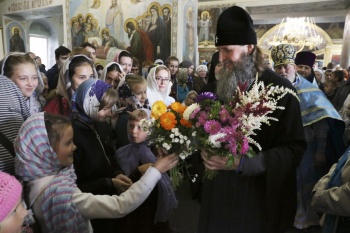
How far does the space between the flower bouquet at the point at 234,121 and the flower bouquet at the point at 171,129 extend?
77 millimetres

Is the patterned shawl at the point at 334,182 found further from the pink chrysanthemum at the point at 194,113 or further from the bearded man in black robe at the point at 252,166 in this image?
the pink chrysanthemum at the point at 194,113

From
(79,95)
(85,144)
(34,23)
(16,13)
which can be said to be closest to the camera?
(85,144)

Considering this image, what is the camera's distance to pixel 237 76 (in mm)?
1759

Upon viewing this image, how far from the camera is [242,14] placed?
5.91 ft

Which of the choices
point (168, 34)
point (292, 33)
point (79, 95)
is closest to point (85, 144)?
point (79, 95)

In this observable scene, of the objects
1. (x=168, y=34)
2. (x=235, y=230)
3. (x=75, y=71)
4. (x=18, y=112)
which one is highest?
(x=168, y=34)

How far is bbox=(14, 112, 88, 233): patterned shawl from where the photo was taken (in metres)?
1.41

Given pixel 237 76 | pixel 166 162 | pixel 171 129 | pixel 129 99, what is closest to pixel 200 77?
pixel 129 99

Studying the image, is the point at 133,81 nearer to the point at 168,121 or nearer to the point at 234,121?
the point at 168,121

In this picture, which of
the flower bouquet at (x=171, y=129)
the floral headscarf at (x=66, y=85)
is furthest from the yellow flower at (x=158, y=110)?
the floral headscarf at (x=66, y=85)

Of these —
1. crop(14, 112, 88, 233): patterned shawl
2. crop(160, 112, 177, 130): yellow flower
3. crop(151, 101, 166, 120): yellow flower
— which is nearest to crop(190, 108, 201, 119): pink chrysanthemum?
crop(160, 112, 177, 130): yellow flower

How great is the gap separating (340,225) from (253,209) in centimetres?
61

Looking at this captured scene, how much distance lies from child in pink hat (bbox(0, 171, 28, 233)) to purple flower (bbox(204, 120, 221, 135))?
2.81 ft

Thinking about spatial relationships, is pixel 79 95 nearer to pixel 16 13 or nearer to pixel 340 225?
pixel 340 225
